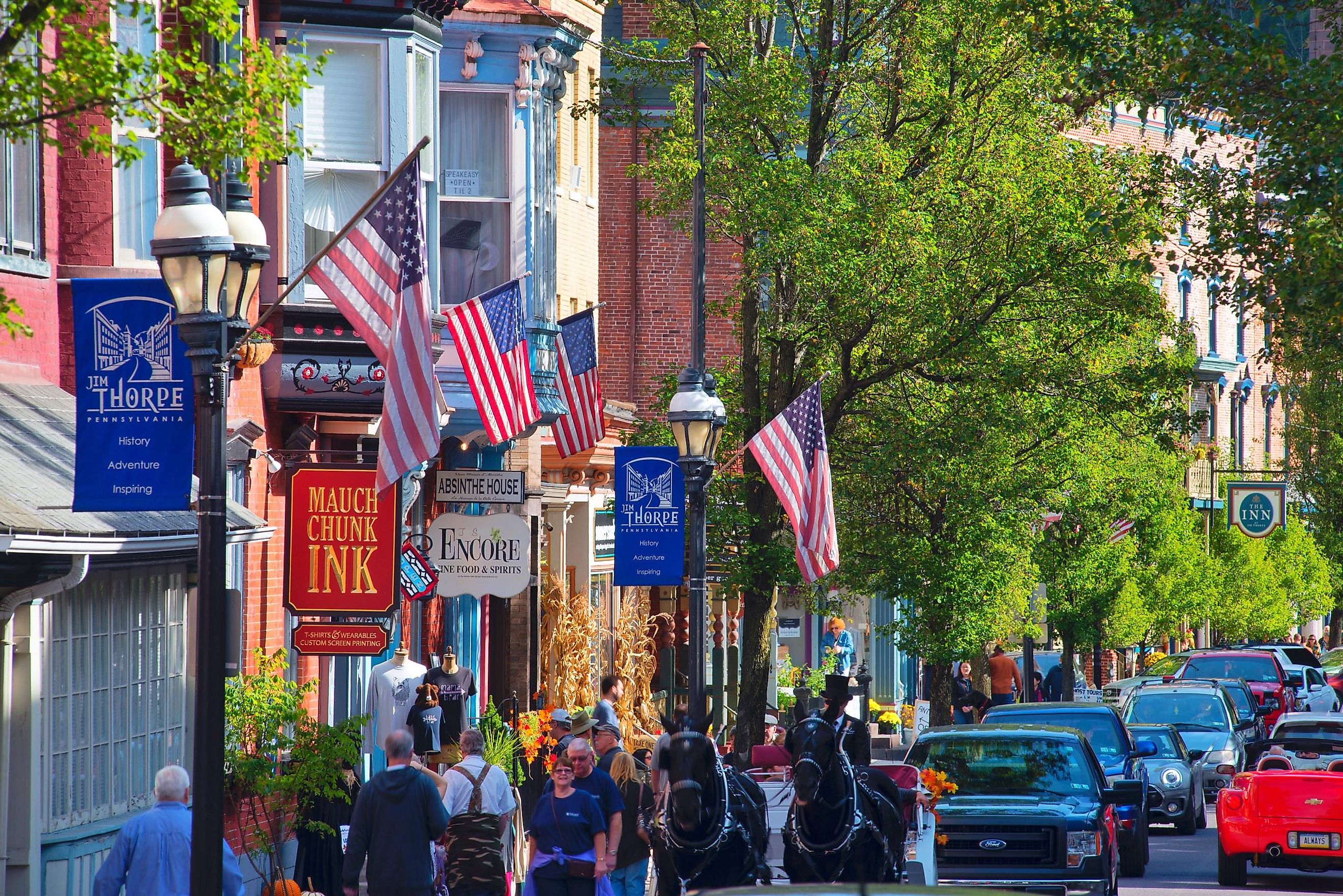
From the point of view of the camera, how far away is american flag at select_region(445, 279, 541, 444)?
17766mm

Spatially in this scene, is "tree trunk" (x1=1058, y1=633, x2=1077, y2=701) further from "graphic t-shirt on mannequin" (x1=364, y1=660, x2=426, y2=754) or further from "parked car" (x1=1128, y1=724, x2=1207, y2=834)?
"graphic t-shirt on mannequin" (x1=364, y1=660, x2=426, y2=754)

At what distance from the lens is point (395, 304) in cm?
1269

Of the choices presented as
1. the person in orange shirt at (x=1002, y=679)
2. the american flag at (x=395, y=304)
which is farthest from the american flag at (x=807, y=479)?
the person in orange shirt at (x=1002, y=679)

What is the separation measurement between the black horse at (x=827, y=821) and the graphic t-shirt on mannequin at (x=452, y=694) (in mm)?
7176

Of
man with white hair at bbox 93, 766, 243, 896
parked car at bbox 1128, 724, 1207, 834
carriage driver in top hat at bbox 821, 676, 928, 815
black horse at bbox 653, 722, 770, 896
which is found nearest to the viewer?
man with white hair at bbox 93, 766, 243, 896

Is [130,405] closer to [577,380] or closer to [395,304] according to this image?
[395,304]

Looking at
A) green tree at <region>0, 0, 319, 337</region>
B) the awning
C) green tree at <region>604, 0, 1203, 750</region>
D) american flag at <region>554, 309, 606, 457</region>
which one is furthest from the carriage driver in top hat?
green tree at <region>604, 0, 1203, 750</region>

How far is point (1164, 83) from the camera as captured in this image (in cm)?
2025

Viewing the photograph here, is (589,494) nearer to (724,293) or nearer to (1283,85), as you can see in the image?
(724,293)

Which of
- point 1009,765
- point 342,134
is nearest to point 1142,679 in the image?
point 1009,765

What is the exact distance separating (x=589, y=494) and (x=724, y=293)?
418 inches

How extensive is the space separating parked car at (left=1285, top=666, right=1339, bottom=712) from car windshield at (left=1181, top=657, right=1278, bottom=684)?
0.86 metres

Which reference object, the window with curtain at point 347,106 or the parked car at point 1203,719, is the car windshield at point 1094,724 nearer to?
the parked car at point 1203,719

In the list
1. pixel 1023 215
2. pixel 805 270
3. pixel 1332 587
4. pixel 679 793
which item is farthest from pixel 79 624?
pixel 1332 587
